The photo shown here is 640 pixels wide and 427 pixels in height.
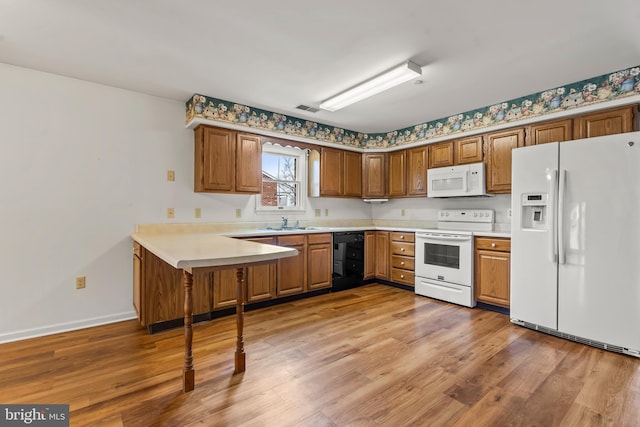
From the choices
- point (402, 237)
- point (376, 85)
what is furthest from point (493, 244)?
point (376, 85)

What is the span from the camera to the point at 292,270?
386cm

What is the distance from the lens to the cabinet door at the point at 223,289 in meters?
3.25

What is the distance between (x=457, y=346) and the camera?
103 inches

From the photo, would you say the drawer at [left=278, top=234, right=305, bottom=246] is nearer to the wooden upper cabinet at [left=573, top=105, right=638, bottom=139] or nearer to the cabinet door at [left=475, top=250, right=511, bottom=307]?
the cabinet door at [left=475, top=250, right=511, bottom=307]

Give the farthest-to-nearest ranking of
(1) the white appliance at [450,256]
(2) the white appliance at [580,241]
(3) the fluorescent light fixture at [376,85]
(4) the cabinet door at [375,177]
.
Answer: (4) the cabinet door at [375,177] < (1) the white appliance at [450,256] < (3) the fluorescent light fixture at [376,85] < (2) the white appliance at [580,241]

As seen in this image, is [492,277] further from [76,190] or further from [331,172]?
[76,190]

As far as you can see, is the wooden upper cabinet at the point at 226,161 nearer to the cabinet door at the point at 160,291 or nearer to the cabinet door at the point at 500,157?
the cabinet door at the point at 160,291

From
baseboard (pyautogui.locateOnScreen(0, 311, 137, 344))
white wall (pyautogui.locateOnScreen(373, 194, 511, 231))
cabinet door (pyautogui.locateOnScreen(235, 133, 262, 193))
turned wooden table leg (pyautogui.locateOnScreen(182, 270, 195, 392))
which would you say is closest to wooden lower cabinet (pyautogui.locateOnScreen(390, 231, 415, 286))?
white wall (pyautogui.locateOnScreen(373, 194, 511, 231))

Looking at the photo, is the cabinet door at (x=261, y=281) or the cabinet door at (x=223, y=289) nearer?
the cabinet door at (x=223, y=289)

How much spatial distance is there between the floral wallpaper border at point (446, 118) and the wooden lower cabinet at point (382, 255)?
1465 mm

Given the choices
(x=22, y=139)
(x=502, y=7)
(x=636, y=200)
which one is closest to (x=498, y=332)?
(x=636, y=200)

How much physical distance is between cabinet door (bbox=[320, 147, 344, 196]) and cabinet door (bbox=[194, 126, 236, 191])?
4.62 feet

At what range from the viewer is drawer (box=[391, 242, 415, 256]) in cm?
434

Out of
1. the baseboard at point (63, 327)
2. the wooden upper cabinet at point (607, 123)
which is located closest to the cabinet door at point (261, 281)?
the baseboard at point (63, 327)
